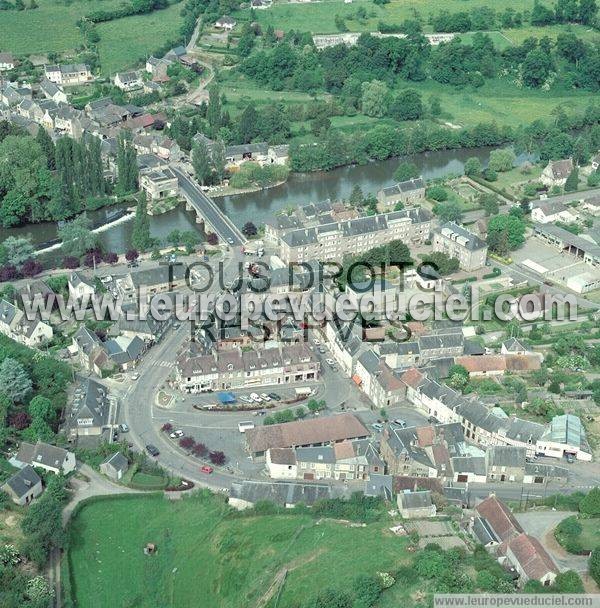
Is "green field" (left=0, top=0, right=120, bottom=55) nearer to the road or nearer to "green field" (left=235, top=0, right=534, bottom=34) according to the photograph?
"green field" (left=235, top=0, right=534, bottom=34)

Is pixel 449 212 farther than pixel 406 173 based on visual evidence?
No

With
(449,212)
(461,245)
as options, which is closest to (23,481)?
(461,245)

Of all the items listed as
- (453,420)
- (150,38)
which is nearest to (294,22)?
(150,38)

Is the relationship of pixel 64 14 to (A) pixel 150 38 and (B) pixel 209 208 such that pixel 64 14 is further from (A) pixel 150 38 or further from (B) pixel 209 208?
(B) pixel 209 208

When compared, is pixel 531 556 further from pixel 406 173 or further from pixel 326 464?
pixel 406 173

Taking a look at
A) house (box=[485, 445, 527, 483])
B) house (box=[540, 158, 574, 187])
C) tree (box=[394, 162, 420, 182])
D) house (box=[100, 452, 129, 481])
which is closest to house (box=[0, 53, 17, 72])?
tree (box=[394, 162, 420, 182])
